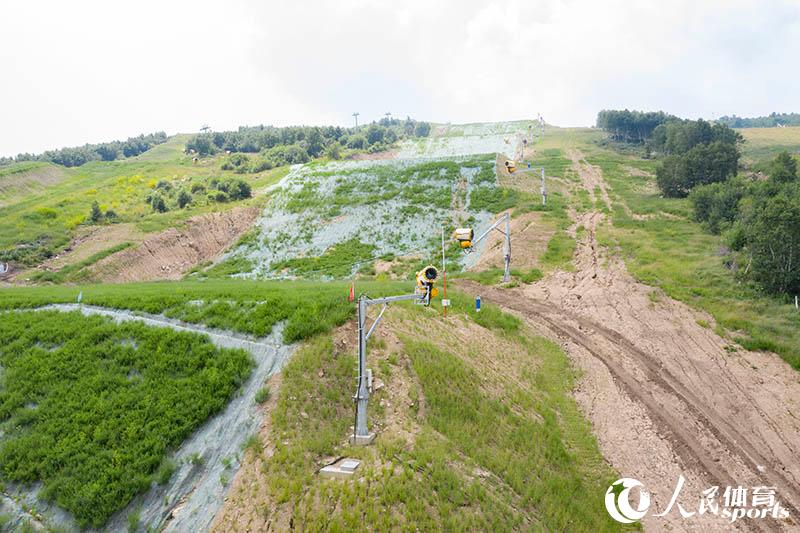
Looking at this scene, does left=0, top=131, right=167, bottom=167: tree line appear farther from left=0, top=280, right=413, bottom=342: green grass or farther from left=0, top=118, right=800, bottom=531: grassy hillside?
left=0, top=280, right=413, bottom=342: green grass

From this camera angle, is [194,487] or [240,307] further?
[240,307]

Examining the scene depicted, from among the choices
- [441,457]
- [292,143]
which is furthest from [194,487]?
[292,143]

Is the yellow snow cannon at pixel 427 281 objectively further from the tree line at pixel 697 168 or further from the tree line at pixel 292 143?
the tree line at pixel 292 143

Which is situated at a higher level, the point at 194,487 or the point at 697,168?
the point at 697,168

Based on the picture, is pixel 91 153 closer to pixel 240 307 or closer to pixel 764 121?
pixel 240 307

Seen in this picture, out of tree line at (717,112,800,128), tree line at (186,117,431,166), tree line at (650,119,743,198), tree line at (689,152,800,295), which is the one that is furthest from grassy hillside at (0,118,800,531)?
tree line at (717,112,800,128)

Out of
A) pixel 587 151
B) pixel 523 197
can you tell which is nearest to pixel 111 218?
pixel 523 197

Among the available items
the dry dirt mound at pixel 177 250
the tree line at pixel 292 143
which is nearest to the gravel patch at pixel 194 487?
the dry dirt mound at pixel 177 250
